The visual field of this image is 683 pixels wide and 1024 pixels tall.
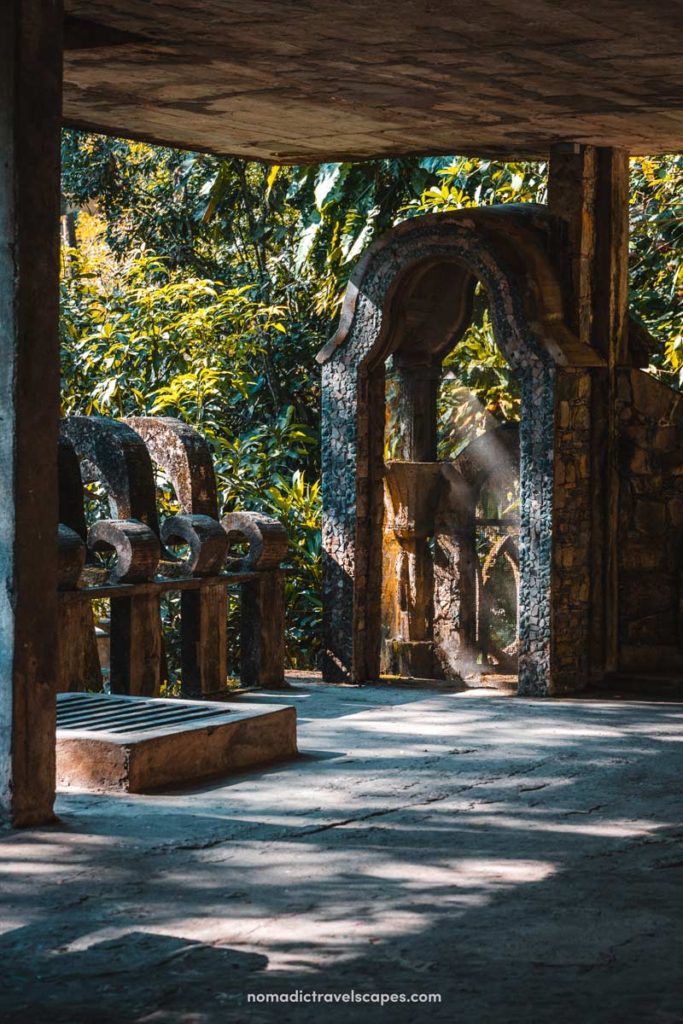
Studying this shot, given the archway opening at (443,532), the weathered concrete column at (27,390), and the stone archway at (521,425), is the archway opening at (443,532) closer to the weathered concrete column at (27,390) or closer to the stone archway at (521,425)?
the stone archway at (521,425)

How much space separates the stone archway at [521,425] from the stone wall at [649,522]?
0.31m

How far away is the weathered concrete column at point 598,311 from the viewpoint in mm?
9680

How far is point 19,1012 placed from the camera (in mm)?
3812

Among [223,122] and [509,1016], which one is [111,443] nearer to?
[223,122]

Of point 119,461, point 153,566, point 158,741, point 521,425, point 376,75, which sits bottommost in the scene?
point 158,741

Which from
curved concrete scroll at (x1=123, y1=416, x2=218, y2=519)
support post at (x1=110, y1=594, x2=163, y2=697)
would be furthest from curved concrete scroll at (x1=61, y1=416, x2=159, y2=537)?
support post at (x1=110, y1=594, x2=163, y2=697)

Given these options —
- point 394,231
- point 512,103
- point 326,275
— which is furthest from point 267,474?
point 512,103

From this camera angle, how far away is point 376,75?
7.87 metres

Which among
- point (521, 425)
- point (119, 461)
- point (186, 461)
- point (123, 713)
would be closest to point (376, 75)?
point (521, 425)

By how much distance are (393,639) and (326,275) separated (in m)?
5.54

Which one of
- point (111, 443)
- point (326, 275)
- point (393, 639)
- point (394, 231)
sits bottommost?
point (393, 639)

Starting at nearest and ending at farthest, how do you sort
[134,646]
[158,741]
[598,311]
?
[158,741] → [134,646] → [598,311]

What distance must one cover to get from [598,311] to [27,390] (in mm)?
4929

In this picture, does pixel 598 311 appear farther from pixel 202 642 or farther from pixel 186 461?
pixel 202 642
